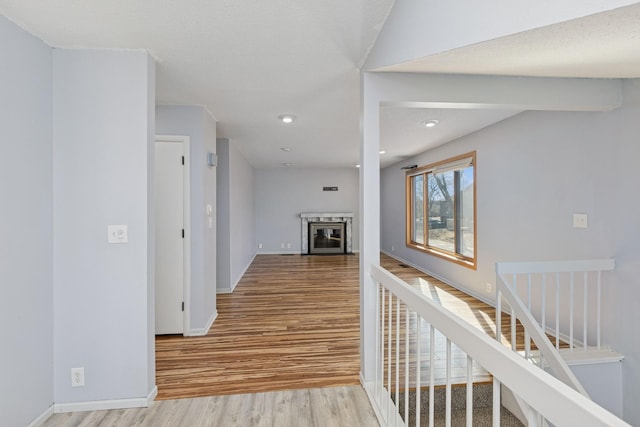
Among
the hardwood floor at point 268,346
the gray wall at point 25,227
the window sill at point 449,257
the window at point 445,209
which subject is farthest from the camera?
the window at point 445,209

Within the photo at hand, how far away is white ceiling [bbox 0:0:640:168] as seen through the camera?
1.39m

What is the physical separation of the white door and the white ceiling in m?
0.57

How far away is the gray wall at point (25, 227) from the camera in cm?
152

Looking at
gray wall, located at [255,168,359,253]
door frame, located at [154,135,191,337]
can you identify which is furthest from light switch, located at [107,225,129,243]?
gray wall, located at [255,168,359,253]

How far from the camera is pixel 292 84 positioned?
2.40m

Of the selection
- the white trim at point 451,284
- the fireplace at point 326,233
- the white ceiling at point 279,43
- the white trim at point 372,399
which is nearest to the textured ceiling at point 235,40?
the white ceiling at point 279,43

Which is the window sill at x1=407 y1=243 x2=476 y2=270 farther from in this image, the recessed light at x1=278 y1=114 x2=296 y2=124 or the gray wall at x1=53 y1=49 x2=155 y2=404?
the gray wall at x1=53 y1=49 x2=155 y2=404

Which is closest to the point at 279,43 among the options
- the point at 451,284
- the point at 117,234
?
the point at 117,234

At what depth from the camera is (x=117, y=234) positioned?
74.0 inches

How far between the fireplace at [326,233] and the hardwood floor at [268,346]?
3.10 metres

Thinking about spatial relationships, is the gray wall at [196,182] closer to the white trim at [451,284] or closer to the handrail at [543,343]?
the handrail at [543,343]

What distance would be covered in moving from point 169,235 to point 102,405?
1436 millimetres

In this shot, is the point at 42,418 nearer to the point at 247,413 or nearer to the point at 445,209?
the point at 247,413

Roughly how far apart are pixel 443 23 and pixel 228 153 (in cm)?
343
